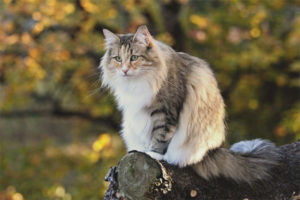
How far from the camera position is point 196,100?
9.25 ft

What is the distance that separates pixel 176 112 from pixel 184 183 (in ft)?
1.68

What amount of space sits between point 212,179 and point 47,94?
19.1 feet

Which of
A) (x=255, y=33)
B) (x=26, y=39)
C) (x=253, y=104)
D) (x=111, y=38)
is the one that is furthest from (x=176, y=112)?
(x=253, y=104)

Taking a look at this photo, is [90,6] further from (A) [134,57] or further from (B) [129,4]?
(A) [134,57]

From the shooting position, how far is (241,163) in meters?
2.64

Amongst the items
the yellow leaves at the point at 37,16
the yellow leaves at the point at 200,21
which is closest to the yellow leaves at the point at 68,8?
the yellow leaves at the point at 37,16

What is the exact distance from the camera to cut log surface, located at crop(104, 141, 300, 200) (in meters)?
2.27

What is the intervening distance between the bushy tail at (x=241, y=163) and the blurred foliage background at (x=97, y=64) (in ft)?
10.4

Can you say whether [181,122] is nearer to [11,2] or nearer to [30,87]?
[30,87]

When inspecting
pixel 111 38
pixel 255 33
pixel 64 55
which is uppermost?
pixel 64 55

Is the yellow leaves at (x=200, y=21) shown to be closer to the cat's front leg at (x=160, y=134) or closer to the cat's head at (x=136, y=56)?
the cat's head at (x=136, y=56)

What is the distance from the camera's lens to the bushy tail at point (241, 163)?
257 centimetres

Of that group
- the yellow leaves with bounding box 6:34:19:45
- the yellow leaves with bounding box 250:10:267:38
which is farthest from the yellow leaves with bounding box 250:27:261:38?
the yellow leaves with bounding box 6:34:19:45

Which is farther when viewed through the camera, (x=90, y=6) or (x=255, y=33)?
(x=255, y=33)
